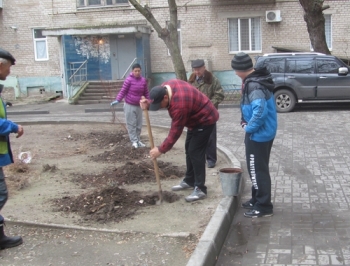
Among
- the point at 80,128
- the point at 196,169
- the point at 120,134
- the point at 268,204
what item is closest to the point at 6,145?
the point at 196,169

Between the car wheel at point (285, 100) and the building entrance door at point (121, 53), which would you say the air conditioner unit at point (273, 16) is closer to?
the building entrance door at point (121, 53)

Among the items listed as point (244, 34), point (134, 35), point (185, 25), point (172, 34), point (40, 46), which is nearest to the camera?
point (172, 34)

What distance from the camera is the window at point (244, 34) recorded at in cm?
2202

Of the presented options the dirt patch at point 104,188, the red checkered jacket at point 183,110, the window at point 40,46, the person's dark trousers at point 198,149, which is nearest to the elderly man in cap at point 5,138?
the dirt patch at point 104,188

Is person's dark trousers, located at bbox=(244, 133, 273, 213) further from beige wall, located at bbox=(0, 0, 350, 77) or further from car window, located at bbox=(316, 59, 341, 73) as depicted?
beige wall, located at bbox=(0, 0, 350, 77)

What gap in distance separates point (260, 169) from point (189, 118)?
1036 mm

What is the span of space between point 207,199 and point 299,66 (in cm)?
1003

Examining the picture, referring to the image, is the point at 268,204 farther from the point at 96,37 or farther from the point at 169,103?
the point at 96,37

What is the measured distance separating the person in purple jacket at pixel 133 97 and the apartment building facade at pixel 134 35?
41.5ft

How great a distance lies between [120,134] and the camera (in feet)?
35.9

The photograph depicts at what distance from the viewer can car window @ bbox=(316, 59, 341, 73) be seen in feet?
47.6

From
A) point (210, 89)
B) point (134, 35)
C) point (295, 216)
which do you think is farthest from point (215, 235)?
point (134, 35)

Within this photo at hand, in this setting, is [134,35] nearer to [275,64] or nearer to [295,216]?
[275,64]

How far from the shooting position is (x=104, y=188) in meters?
5.98
